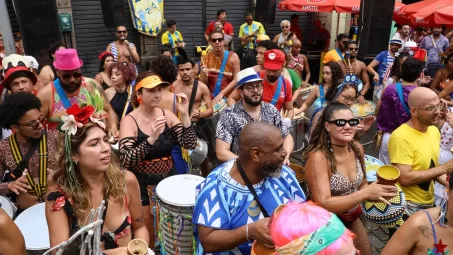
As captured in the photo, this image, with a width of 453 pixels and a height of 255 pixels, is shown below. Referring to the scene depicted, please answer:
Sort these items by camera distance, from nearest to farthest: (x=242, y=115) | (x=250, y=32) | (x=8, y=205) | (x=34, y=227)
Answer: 1. (x=34, y=227)
2. (x=8, y=205)
3. (x=242, y=115)
4. (x=250, y=32)

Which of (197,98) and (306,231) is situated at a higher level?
(306,231)

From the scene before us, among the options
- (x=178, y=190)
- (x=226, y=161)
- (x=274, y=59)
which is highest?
(x=274, y=59)

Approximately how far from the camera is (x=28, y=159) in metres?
3.56

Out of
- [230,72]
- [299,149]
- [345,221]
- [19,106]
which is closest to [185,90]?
[230,72]

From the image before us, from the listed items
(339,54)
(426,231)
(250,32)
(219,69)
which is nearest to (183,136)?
(426,231)

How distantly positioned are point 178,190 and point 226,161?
1.73 feet

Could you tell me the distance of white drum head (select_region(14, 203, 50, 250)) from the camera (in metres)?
3.11

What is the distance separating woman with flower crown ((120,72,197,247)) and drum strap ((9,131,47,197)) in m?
0.66

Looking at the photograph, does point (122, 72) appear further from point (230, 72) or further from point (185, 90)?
point (230, 72)

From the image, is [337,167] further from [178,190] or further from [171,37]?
[171,37]

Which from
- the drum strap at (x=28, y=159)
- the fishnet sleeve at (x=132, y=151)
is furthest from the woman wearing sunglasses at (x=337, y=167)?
the drum strap at (x=28, y=159)

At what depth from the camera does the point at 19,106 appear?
349 cm

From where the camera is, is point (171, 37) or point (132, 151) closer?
point (132, 151)

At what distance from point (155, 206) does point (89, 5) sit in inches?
403
